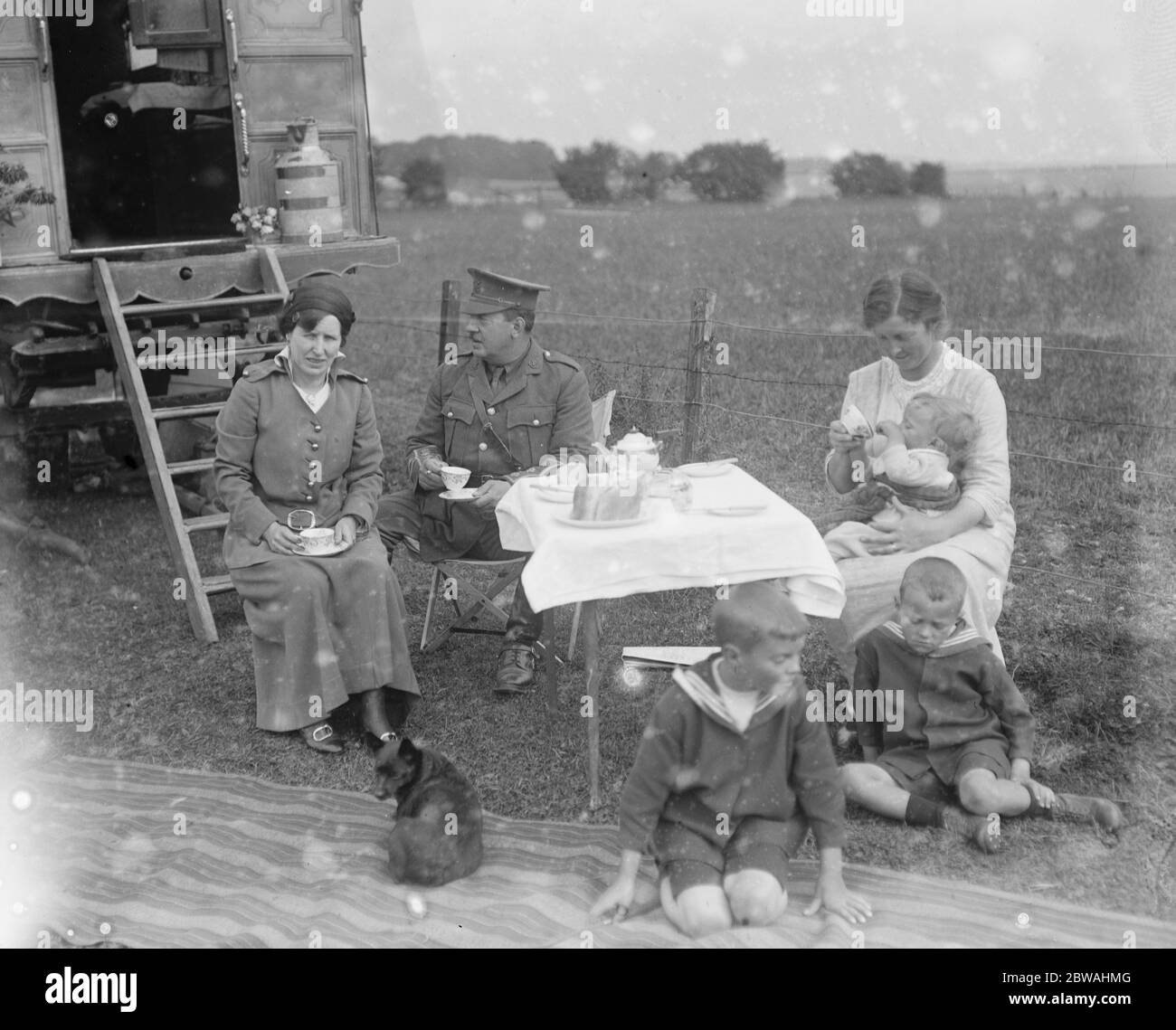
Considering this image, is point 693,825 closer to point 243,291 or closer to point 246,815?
point 246,815

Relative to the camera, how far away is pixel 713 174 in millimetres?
31594

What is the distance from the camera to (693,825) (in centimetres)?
386

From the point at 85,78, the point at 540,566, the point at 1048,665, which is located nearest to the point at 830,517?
the point at 1048,665

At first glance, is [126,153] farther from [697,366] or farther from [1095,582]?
[1095,582]

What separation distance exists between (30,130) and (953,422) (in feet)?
19.8

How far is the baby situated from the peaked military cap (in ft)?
6.03

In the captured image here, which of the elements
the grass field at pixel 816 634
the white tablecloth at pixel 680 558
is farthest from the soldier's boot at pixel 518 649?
the white tablecloth at pixel 680 558

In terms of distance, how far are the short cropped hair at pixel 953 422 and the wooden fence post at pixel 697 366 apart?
10.2 feet

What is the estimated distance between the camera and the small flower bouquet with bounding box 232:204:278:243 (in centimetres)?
854

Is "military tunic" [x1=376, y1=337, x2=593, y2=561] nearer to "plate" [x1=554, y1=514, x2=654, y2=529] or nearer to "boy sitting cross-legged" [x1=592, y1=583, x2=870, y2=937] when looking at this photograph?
"plate" [x1=554, y1=514, x2=654, y2=529]

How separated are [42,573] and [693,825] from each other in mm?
5679

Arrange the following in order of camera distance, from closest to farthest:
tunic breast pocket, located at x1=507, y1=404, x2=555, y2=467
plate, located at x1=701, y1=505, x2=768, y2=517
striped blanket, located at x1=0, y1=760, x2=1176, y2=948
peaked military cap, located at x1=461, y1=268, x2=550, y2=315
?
striped blanket, located at x1=0, y1=760, x2=1176, y2=948
plate, located at x1=701, y1=505, x2=768, y2=517
peaked military cap, located at x1=461, y1=268, x2=550, y2=315
tunic breast pocket, located at x1=507, y1=404, x2=555, y2=467

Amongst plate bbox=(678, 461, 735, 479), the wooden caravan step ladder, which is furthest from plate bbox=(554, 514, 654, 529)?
the wooden caravan step ladder

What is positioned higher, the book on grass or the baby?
the baby
